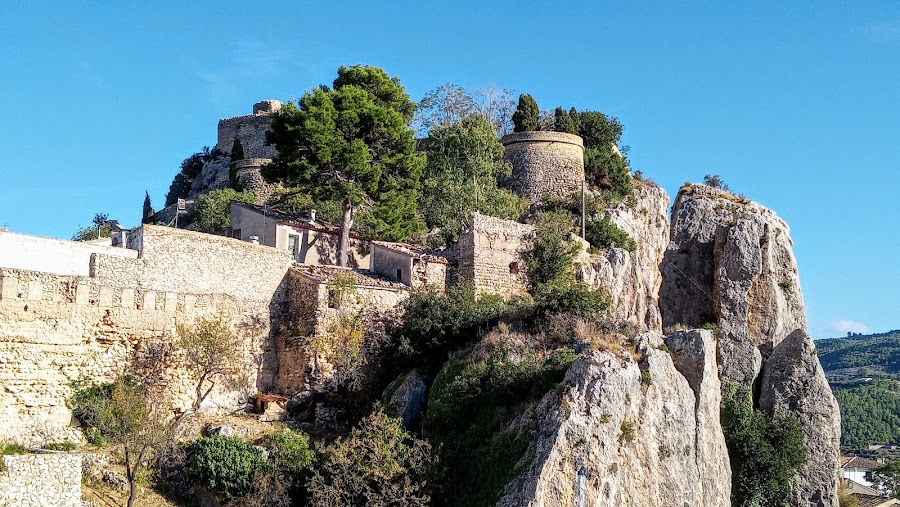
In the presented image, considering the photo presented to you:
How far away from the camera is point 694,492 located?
2311cm

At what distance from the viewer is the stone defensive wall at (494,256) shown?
31.2 metres

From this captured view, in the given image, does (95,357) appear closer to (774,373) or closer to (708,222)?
(774,373)

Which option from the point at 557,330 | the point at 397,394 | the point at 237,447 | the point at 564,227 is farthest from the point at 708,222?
the point at 237,447

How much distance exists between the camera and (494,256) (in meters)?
31.8

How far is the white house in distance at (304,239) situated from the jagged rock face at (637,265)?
8089 millimetres

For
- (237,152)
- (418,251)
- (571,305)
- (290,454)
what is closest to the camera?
(290,454)

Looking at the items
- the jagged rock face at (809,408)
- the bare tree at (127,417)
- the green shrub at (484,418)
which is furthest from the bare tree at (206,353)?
the jagged rock face at (809,408)

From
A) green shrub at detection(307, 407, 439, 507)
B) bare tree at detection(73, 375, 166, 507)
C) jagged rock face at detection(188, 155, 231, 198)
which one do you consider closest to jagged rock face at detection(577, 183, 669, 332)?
green shrub at detection(307, 407, 439, 507)

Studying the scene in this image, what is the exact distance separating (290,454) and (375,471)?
2.54 meters

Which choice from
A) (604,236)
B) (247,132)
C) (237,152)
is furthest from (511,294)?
(247,132)

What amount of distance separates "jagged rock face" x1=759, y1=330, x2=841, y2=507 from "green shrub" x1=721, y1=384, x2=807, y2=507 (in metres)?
0.47

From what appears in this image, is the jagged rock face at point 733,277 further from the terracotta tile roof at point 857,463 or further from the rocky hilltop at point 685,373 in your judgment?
the terracotta tile roof at point 857,463

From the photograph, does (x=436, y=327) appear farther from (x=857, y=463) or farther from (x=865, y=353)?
(x=865, y=353)

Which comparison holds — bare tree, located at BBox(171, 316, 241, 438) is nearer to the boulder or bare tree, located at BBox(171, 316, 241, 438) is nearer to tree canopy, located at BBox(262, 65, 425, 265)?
the boulder
